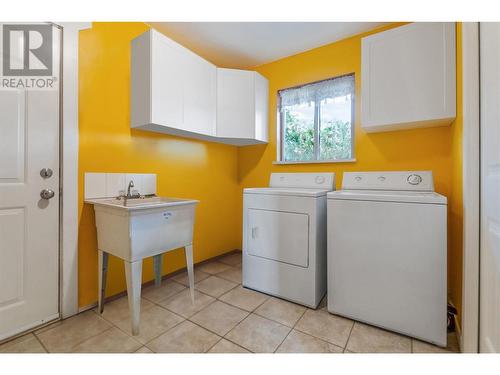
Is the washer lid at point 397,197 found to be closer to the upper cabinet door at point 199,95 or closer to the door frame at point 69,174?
the upper cabinet door at point 199,95

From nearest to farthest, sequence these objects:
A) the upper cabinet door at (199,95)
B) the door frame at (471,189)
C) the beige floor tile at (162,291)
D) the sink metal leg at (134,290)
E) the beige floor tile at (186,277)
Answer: the door frame at (471,189)
the sink metal leg at (134,290)
the beige floor tile at (162,291)
the upper cabinet door at (199,95)
the beige floor tile at (186,277)

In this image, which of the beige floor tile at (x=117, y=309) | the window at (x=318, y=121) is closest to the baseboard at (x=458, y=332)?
the window at (x=318, y=121)

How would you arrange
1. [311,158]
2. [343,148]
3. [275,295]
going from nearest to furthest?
[275,295] → [343,148] → [311,158]

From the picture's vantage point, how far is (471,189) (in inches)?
45.7

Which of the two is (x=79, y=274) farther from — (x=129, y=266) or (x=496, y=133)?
(x=496, y=133)

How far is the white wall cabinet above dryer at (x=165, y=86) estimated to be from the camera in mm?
1759

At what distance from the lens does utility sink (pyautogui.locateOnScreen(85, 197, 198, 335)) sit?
1410 mm

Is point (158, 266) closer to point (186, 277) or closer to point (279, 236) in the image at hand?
point (186, 277)

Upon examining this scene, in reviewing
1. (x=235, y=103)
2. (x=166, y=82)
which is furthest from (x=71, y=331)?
(x=235, y=103)

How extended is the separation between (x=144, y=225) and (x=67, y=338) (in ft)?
2.62

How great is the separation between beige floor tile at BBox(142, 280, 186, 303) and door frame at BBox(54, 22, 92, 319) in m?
0.50

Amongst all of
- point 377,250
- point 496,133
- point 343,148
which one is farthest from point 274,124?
point 496,133

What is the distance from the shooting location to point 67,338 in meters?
1.37
